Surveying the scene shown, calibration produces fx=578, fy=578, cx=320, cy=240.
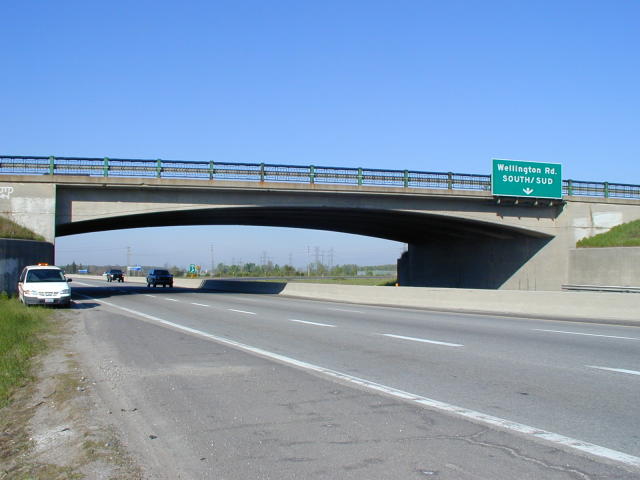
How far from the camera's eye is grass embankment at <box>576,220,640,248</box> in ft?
113

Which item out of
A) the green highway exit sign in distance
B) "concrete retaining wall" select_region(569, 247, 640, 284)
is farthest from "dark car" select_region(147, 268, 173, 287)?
"concrete retaining wall" select_region(569, 247, 640, 284)

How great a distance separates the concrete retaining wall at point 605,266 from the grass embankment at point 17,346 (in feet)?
94.2

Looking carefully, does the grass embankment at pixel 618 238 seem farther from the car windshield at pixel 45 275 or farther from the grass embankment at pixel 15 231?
the grass embankment at pixel 15 231

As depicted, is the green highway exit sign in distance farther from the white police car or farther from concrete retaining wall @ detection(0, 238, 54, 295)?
concrete retaining wall @ detection(0, 238, 54, 295)

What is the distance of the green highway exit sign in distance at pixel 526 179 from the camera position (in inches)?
1403

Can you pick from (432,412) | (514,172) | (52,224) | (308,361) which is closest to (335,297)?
(514,172)

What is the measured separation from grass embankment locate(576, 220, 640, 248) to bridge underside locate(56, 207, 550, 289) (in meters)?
2.64

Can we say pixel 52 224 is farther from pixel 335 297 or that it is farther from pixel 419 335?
pixel 419 335

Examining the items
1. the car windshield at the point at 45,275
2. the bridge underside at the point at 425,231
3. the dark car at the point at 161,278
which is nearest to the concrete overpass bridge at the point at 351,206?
the bridge underside at the point at 425,231

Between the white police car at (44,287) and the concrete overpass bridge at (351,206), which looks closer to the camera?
the white police car at (44,287)

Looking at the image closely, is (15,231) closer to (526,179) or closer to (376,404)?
(376,404)

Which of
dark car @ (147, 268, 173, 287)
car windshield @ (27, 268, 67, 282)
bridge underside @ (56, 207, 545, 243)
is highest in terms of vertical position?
bridge underside @ (56, 207, 545, 243)

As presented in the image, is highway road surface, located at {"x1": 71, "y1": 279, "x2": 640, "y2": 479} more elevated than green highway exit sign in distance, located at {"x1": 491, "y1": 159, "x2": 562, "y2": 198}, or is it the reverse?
green highway exit sign in distance, located at {"x1": 491, "y1": 159, "x2": 562, "y2": 198}

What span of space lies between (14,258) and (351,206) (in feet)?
59.5
